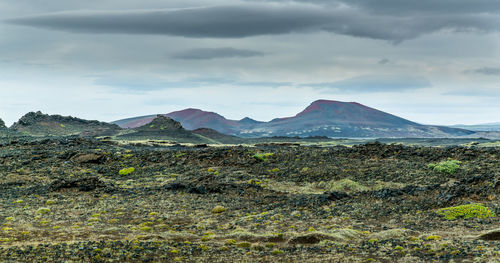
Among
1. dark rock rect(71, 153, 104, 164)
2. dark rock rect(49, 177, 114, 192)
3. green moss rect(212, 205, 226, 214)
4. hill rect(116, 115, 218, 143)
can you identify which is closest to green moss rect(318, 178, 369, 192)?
green moss rect(212, 205, 226, 214)

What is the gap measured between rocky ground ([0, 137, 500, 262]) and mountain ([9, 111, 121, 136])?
79610 millimetres

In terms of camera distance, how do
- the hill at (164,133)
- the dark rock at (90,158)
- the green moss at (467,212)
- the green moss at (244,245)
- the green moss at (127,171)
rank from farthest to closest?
the hill at (164,133)
the dark rock at (90,158)
the green moss at (127,171)
the green moss at (467,212)
the green moss at (244,245)

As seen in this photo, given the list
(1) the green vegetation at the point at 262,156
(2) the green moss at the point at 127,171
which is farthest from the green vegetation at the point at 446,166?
(2) the green moss at the point at 127,171

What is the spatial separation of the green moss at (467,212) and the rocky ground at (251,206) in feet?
0.19

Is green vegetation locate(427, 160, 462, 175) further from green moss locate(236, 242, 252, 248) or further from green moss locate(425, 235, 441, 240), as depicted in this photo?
green moss locate(236, 242, 252, 248)

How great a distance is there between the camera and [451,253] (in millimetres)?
17531

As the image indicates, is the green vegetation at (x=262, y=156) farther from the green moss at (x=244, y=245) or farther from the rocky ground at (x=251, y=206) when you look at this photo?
the green moss at (x=244, y=245)

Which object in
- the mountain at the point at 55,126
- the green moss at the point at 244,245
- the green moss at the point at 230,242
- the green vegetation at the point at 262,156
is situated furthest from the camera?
the mountain at the point at 55,126

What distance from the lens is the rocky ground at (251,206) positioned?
19234 mm

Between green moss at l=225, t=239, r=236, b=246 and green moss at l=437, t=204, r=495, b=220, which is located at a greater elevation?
green moss at l=437, t=204, r=495, b=220

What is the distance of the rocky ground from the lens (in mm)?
19234

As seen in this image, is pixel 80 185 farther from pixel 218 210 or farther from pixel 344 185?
pixel 344 185

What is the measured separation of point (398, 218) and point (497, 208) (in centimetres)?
573

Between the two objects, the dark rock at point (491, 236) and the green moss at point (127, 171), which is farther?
the green moss at point (127, 171)
